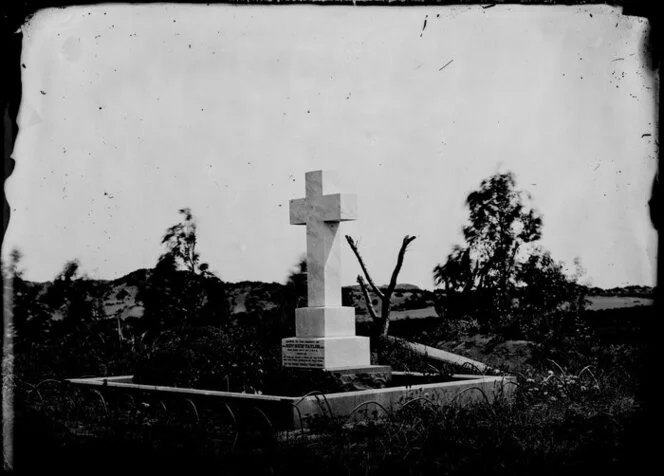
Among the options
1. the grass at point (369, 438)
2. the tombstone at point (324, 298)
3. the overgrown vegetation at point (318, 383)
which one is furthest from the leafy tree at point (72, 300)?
the tombstone at point (324, 298)

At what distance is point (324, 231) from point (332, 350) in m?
1.49

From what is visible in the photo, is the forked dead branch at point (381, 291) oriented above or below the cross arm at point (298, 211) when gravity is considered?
below

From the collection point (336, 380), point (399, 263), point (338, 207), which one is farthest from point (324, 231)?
point (399, 263)

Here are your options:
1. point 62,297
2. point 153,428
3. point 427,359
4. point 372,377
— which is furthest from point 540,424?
point 62,297

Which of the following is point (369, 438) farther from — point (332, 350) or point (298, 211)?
point (298, 211)

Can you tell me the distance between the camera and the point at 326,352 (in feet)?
31.3

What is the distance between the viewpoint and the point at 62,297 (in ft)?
49.6

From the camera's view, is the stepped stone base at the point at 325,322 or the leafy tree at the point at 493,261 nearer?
the stepped stone base at the point at 325,322

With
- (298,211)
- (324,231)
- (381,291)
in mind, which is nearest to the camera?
(324,231)

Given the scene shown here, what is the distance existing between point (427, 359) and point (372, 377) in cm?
326

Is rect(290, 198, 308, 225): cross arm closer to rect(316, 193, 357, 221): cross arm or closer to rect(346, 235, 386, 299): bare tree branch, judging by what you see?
rect(316, 193, 357, 221): cross arm

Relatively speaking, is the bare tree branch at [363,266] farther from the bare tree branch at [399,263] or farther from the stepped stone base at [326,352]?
the stepped stone base at [326,352]

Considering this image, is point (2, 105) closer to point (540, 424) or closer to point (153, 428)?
point (153, 428)

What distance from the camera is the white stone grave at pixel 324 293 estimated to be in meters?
9.72
